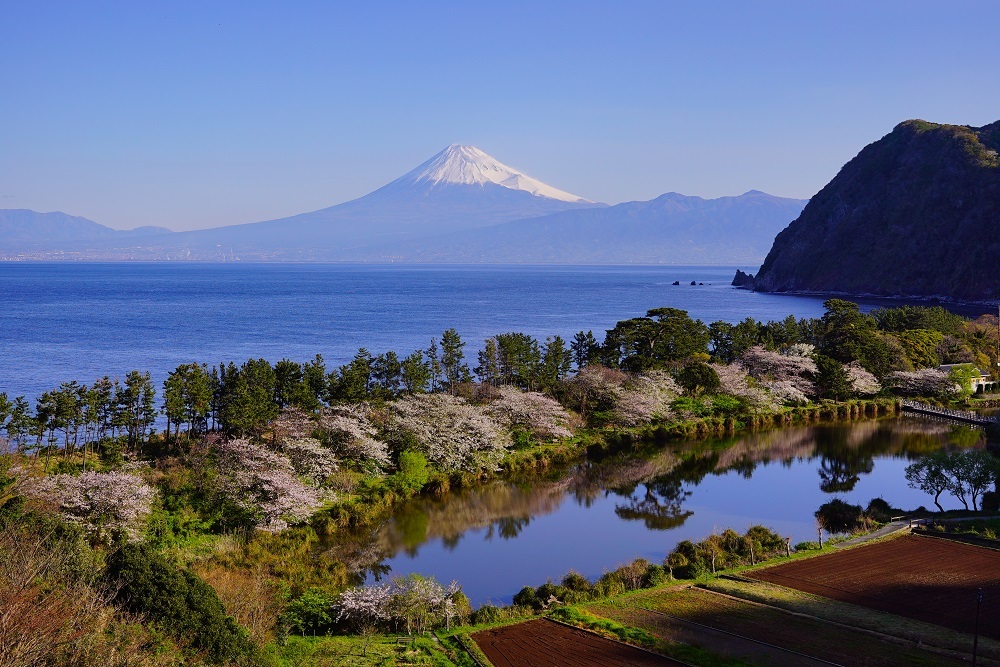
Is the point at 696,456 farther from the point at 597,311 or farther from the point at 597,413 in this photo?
the point at 597,311

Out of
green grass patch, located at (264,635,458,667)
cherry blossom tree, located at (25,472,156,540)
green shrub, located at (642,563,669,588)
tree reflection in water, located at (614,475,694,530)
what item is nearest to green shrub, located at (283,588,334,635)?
green grass patch, located at (264,635,458,667)

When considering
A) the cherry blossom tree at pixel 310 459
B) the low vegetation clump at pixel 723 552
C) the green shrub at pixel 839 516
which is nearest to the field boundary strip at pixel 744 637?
the low vegetation clump at pixel 723 552

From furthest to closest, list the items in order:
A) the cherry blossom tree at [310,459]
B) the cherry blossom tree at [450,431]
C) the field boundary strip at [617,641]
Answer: the cherry blossom tree at [450,431] → the cherry blossom tree at [310,459] → the field boundary strip at [617,641]

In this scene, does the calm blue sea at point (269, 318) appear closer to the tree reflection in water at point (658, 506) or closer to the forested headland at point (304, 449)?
the forested headland at point (304, 449)

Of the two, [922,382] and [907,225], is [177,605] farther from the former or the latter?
[907,225]

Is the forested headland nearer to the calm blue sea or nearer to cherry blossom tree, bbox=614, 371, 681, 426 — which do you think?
cherry blossom tree, bbox=614, 371, 681, 426
